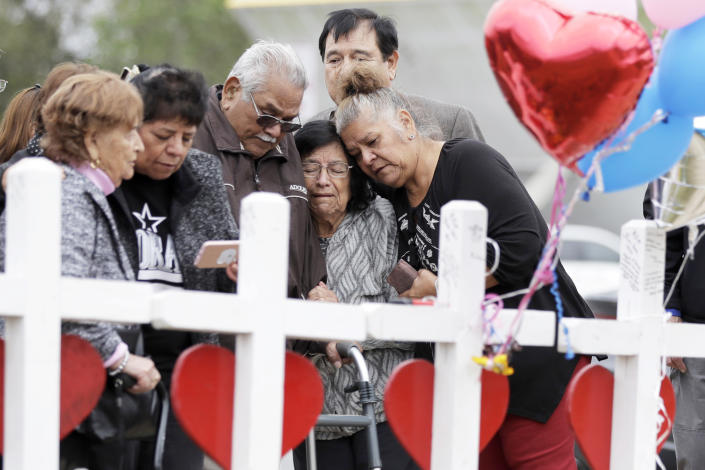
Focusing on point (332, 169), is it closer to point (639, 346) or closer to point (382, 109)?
point (382, 109)

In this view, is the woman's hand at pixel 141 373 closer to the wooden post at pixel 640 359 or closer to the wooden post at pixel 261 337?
the wooden post at pixel 261 337

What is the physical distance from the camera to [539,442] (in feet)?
10.3

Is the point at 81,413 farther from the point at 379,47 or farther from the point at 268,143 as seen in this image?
the point at 379,47

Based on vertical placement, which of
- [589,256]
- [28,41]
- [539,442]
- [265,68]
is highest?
[28,41]

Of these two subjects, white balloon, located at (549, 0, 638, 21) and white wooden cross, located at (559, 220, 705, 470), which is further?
white wooden cross, located at (559, 220, 705, 470)

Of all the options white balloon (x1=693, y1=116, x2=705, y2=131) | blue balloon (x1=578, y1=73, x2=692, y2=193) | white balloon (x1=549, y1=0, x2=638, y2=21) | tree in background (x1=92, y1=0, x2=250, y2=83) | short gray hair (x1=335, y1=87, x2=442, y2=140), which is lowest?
blue balloon (x1=578, y1=73, x2=692, y2=193)

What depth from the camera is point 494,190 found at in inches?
122

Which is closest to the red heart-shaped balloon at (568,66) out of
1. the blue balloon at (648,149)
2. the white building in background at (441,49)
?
the blue balloon at (648,149)

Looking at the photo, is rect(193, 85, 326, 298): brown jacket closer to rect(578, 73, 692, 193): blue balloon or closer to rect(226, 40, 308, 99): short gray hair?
rect(226, 40, 308, 99): short gray hair

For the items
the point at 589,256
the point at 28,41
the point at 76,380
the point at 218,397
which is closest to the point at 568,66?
the point at 218,397

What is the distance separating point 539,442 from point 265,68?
1405 mm

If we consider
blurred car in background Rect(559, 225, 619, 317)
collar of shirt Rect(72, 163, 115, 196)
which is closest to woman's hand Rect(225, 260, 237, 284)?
collar of shirt Rect(72, 163, 115, 196)

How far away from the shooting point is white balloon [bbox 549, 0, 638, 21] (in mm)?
2475

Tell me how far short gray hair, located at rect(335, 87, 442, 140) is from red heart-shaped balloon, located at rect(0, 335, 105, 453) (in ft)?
4.54
